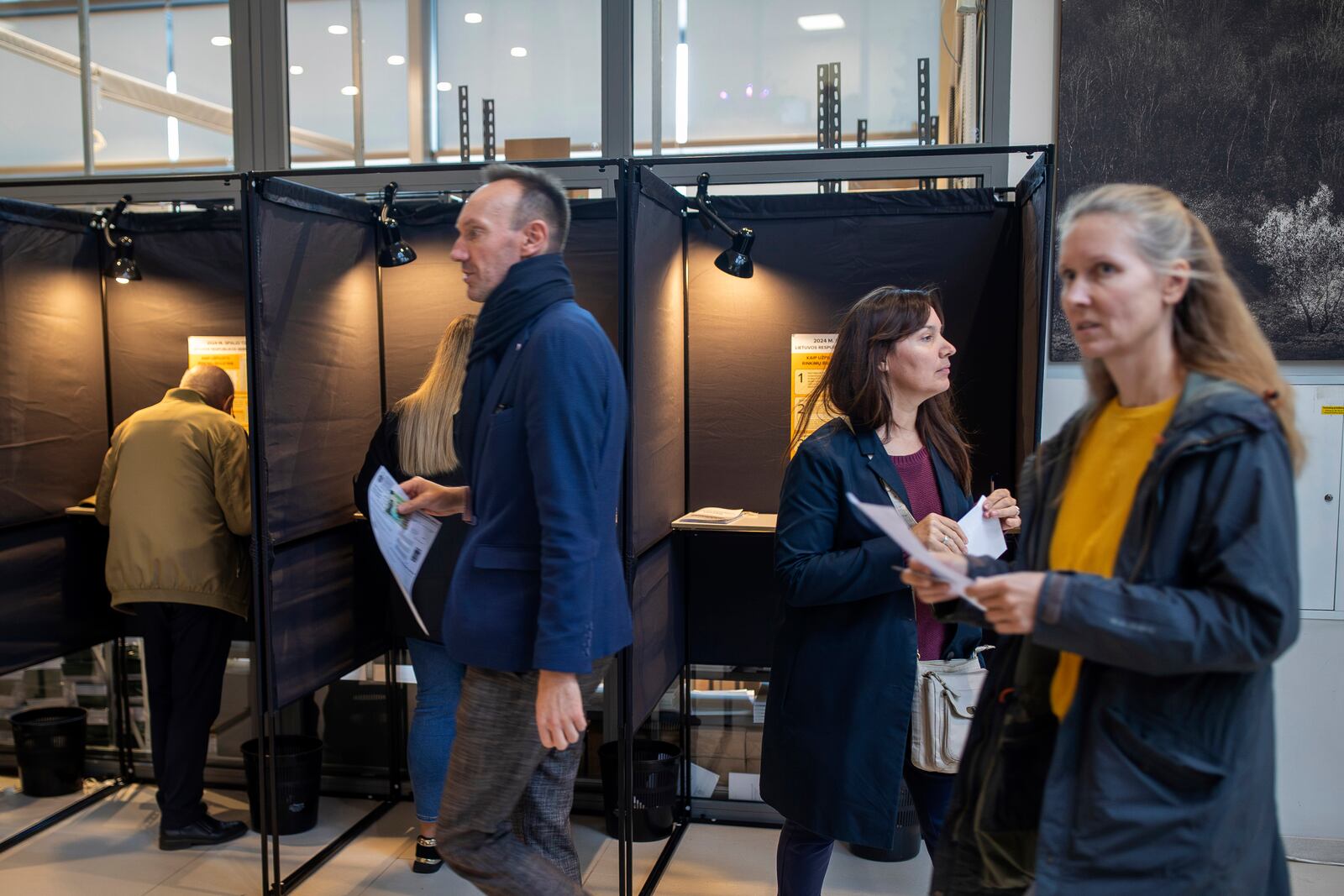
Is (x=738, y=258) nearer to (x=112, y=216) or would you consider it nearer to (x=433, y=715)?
(x=433, y=715)

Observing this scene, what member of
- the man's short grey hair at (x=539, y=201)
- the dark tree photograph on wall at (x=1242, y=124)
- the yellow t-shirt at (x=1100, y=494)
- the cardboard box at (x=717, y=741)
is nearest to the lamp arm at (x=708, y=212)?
the man's short grey hair at (x=539, y=201)

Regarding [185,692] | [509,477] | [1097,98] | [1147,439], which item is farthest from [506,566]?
[1097,98]

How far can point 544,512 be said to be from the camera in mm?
1795

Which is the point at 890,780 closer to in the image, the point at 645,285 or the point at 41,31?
the point at 645,285

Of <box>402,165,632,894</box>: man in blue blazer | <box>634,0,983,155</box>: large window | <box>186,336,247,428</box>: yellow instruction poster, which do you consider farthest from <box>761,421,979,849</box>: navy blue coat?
<box>186,336,247,428</box>: yellow instruction poster

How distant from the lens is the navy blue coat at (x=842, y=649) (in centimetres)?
210

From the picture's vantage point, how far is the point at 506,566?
6.08 feet

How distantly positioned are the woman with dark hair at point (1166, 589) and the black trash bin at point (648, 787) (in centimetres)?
215

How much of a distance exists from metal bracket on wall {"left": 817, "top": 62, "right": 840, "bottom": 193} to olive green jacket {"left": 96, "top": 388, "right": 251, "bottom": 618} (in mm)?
2086

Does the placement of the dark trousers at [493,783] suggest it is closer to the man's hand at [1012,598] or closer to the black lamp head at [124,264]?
the man's hand at [1012,598]

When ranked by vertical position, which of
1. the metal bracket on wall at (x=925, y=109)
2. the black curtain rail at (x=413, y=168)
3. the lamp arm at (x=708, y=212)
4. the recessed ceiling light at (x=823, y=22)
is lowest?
the lamp arm at (x=708, y=212)

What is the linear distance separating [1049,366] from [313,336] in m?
2.28

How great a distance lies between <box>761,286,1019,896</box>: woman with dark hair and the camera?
6.90 feet

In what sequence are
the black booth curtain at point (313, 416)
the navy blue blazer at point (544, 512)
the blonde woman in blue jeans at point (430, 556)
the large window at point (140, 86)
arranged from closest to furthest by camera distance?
the navy blue blazer at point (544, 512)
the black booth curtain at point (313, 416)
the blonde woman in blue jeans at point (430, 556)
the large window at point (140, 86)
